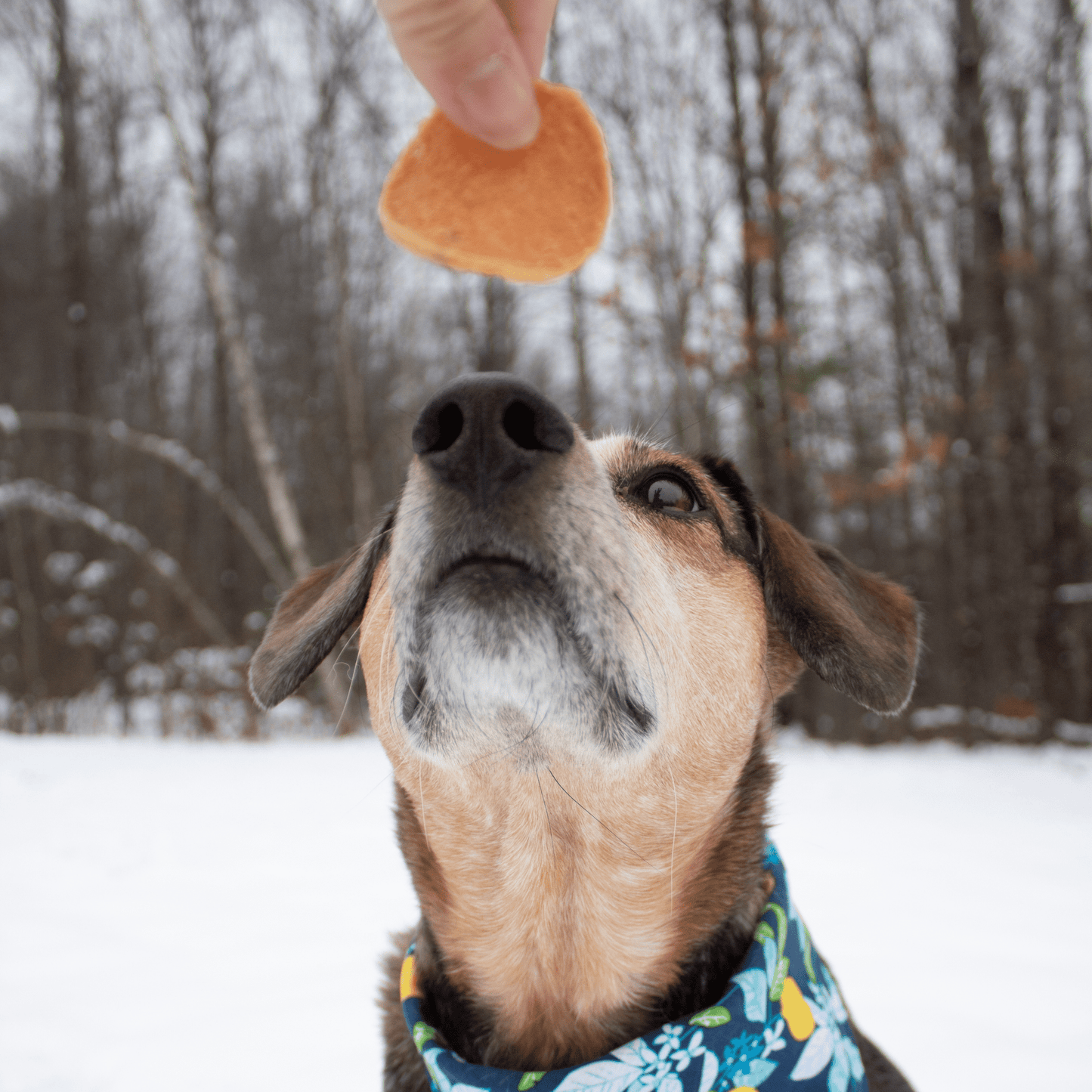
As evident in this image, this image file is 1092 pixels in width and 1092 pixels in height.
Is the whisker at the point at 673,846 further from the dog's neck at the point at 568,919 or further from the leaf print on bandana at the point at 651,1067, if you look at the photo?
the leaf print on bandana at the point at 651,1067

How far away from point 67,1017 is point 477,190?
11.0 ft

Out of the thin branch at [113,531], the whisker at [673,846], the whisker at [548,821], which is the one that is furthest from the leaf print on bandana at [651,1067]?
the thin branch at [113,531]

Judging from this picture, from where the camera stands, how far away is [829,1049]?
1.98 m

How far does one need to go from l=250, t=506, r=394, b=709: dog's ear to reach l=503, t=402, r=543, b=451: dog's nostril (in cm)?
87

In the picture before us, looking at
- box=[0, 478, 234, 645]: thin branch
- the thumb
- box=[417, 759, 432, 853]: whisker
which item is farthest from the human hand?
box=[0, 478, 234, 645]: thin branch

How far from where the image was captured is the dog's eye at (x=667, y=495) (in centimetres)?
204

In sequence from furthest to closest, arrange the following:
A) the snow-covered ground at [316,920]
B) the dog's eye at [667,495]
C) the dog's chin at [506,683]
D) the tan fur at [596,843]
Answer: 1. the snow-covered ground at [316,920]
2. the dog's eye at [667,495]
3. the tan fur at [596,843]
4. the dog's chin at [506,683]

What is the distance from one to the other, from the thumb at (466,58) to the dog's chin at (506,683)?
76 centimetres

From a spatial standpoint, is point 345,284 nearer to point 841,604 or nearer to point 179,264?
point 841,604

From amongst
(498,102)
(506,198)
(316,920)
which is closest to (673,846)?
(506,198)

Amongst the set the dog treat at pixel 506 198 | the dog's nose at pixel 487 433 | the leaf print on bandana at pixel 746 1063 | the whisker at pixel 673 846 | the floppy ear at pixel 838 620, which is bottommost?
the leaf print on bandana at pixel 746 1063

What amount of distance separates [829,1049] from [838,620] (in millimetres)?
Result: 1100

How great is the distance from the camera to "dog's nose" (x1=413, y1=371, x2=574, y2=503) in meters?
1.33

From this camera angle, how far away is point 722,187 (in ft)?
43.4
